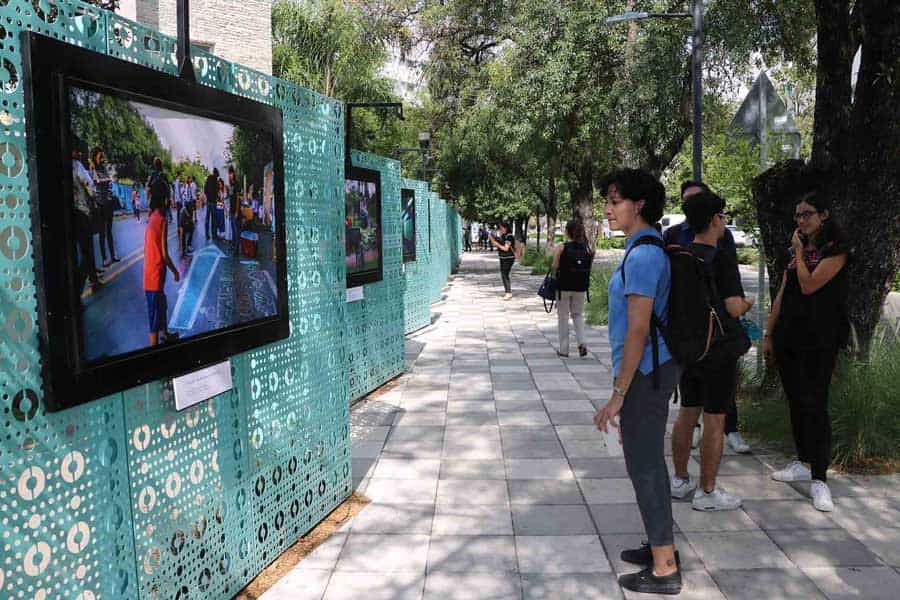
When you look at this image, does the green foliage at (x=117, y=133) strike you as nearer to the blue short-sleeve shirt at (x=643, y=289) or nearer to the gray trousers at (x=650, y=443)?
the blue short-sleeve shirt at (x=643, y=289)

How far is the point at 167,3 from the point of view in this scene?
1855 cm

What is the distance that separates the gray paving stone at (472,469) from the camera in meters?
5.43

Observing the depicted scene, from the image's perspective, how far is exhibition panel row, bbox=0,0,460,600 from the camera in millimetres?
2273

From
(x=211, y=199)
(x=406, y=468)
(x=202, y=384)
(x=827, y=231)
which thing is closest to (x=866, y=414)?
(x=827, y=231)

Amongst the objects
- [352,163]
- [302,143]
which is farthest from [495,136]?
[302,143]

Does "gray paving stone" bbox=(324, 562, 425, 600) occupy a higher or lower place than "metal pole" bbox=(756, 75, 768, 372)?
lower

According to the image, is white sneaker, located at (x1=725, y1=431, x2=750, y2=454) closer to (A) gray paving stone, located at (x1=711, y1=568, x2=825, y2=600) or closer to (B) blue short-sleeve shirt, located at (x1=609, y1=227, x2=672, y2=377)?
(A) gray paving stone, located at (x1=711, y1=568, x2=825, y2=600)

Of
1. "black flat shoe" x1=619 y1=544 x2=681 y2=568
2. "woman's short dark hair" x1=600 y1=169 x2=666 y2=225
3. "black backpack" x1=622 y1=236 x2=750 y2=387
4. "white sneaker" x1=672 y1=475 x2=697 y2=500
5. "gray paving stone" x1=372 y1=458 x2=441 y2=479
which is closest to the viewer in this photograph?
"black backpack" x1=622 y1=236 x2=750 y2=387

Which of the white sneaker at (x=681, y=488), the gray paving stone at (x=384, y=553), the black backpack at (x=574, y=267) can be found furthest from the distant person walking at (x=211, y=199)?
the black backpack at (x=574, y=267)

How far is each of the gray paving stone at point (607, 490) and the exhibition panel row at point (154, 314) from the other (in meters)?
1.69

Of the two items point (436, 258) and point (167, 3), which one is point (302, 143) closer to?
point (436, 258)

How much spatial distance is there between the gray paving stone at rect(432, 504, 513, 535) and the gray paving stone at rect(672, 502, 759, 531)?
3.40 feet

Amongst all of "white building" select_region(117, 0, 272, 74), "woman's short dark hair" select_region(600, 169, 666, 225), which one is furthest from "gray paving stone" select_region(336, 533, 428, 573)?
"white building" select_region(117, 0, 272, 74)

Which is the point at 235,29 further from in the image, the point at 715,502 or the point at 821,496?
the point at 821,496
